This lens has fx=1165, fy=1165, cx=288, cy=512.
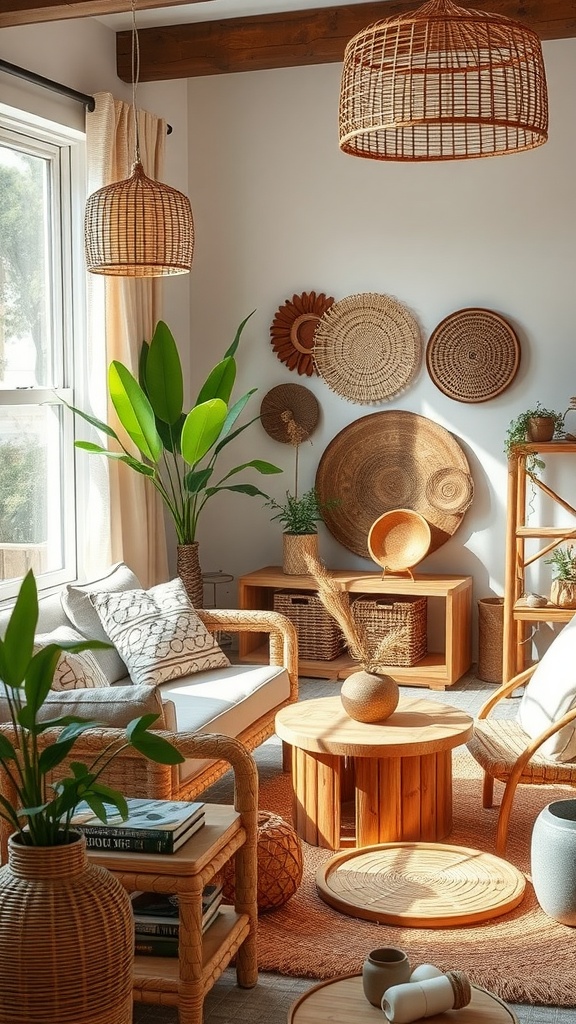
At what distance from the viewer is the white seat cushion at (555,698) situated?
353 centimetres

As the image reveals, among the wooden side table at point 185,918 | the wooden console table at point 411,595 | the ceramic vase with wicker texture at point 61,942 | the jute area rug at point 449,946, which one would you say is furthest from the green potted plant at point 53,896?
the wooden console table at point 411,595

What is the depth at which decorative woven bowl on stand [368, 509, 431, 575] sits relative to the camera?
19.5 ft

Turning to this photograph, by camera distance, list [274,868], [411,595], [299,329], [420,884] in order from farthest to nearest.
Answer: [299,329] → [411,595] → [420,884] → [274,868]

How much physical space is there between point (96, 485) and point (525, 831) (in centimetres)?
253

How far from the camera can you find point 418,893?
3.18 meters

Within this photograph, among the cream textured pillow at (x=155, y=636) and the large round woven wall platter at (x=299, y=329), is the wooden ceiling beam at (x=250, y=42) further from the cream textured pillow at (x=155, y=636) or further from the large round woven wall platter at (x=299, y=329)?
the cream textured pillow at (x=155, y=636)

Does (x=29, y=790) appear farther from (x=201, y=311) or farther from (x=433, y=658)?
(x=201, y=311)

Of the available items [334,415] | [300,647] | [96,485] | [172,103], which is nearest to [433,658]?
[300,647]

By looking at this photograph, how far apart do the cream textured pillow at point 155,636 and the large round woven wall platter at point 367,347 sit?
88.5 inches

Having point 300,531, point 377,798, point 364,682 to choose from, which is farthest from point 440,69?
point 300,531

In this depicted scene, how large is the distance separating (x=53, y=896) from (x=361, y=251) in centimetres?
471

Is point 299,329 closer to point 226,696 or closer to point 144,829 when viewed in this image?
point 226,696

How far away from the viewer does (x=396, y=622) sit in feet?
19.1

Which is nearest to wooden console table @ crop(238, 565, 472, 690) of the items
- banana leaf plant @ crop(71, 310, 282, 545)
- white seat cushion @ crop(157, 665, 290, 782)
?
banana leaf plant @ crop(71, 310, 282, 545)
